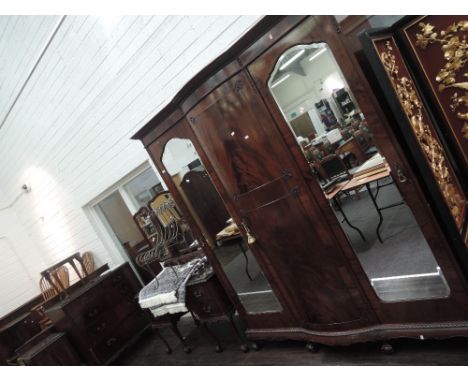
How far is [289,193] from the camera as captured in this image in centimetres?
190

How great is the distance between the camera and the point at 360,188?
1.84 m

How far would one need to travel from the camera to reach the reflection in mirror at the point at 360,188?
172 centimetres

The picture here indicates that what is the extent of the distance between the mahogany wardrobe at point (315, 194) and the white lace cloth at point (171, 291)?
0.73m

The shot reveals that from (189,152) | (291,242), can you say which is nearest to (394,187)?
(291,242)

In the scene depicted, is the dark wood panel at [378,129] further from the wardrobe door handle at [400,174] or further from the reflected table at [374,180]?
the reflected table at [374,180]

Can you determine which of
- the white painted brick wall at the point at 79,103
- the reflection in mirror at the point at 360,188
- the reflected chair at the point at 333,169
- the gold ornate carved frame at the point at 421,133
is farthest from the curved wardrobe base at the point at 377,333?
the white painted brick wall at the point at 79,103

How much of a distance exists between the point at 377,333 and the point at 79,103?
415cm

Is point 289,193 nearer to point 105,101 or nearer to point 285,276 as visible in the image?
point 285,276

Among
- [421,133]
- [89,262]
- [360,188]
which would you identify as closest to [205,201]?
[360,188]

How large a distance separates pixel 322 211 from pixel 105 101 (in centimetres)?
309

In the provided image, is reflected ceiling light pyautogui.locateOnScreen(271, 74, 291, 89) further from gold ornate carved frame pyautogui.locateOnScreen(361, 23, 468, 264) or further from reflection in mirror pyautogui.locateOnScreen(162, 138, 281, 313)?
reflection in mirror pyautogui.locateOnScreen(162, 138, 281, 313)

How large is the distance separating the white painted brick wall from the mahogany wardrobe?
87cm

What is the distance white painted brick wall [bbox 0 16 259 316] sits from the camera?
2.97 meters
